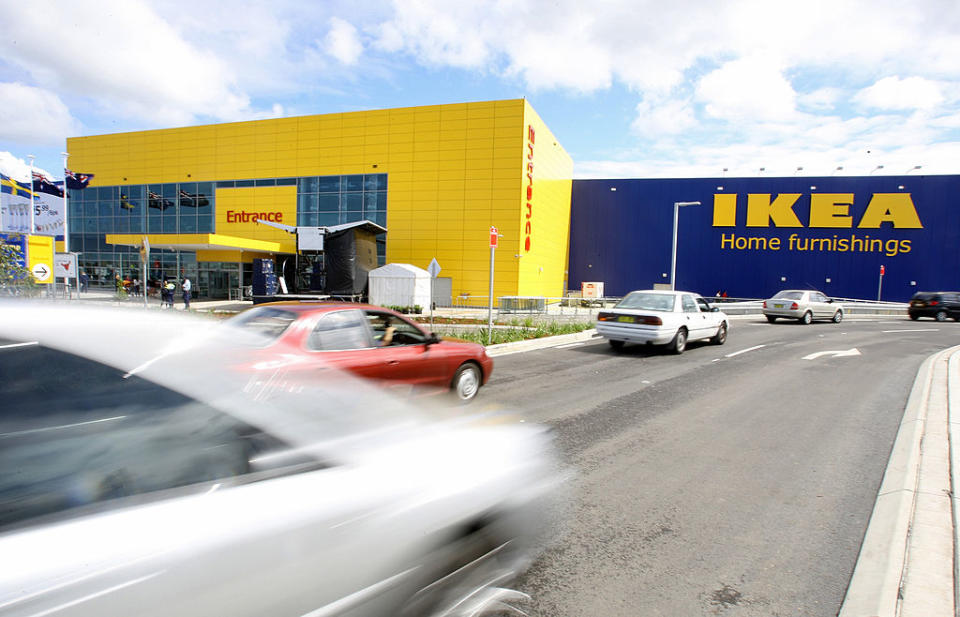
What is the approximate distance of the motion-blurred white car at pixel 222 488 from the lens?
1468 mm

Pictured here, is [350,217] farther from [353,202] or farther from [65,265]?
[65,265]

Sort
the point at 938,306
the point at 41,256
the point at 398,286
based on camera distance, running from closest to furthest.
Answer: the point at 41,256 → the point at 938,306 → the point at 398,286

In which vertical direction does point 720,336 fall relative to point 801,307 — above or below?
below

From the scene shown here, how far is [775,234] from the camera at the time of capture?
125 ft

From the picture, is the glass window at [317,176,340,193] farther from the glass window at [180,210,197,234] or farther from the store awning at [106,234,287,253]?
the glass window at [180,210,197,234]

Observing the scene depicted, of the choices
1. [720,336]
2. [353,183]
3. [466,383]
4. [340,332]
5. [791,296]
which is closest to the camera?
[340,332]

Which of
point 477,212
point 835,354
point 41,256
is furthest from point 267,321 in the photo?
point 477,212

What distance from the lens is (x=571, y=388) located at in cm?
800

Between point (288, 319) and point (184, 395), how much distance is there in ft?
9.41

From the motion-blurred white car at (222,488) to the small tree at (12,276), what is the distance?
10.0 metres

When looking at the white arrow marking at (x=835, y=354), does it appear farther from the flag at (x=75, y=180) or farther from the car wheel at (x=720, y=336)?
the flag at (x=75, y=180)

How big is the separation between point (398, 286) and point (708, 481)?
2269 centimetres

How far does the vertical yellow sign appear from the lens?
1502cm

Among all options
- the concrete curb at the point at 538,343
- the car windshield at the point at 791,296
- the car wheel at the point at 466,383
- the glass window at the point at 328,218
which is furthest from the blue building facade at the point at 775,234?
the car wheel at the point at 466,383
